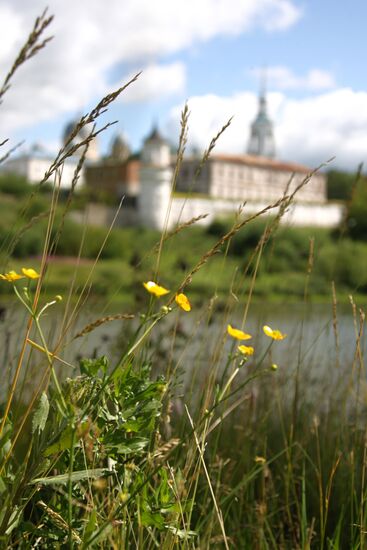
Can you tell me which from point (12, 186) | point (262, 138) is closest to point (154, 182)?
point (12, 186)

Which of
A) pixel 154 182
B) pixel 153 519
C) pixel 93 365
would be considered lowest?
pixel 153 519

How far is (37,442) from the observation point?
0.83 metres

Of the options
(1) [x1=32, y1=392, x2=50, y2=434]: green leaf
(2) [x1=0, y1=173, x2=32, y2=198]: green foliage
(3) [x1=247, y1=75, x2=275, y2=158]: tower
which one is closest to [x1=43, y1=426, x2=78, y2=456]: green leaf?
(1) [x1=32, y1=392, x2=50, y2=434]: green leaf

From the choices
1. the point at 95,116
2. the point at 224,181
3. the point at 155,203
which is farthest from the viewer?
the point at 224,181

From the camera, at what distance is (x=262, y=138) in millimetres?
83875

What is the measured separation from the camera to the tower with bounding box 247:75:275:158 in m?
83.4

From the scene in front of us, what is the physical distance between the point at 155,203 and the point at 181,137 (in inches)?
1723

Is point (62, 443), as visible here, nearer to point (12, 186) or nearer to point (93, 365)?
point (93, 365)

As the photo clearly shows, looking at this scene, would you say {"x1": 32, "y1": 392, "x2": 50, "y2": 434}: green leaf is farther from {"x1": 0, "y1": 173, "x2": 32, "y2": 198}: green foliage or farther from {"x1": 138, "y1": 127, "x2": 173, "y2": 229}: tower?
{"x1": 0, "y1": 173, "x2": 32, "y2": 198}: green foliage

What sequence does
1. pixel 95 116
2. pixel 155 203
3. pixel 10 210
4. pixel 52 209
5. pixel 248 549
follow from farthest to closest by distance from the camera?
pixel 155 203
pixel 10 210
pixel 248 549
pixel 52 209
pixel 95 116

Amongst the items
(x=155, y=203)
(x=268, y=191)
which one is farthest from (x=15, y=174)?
(x=268, y=191)

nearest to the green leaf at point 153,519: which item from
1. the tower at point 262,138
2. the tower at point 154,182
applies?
the tower at point 154,182

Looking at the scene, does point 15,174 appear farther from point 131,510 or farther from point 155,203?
point 131,510

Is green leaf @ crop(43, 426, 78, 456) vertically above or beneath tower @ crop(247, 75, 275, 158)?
beneath
